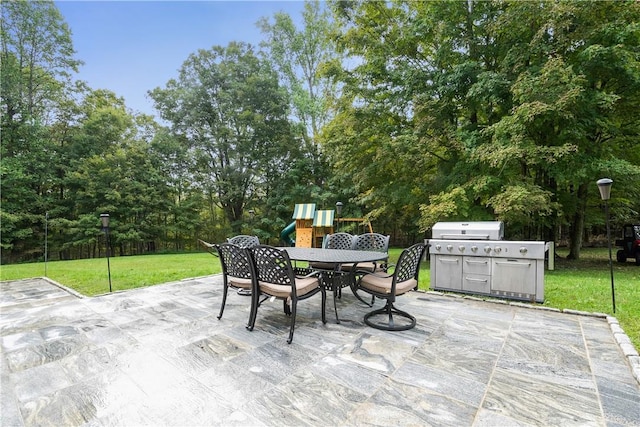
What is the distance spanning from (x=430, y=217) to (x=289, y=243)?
277 inches

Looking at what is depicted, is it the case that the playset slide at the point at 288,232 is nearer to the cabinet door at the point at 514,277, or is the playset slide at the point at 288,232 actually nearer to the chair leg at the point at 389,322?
the cabinet door at the point at 514,277

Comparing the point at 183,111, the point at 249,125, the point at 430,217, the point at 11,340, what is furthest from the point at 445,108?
the point at 183,111

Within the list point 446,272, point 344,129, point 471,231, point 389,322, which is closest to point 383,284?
point 389,322

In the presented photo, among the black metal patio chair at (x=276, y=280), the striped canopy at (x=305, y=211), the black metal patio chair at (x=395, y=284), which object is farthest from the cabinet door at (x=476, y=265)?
the striped canopy at (x=305, y=211)

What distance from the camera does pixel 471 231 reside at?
13.0ft

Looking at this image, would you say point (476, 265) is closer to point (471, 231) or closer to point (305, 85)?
point (471, 231)

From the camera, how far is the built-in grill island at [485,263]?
351 centimetres

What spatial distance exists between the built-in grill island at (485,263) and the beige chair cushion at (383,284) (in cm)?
142

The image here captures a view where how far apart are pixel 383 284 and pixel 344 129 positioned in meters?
7.01

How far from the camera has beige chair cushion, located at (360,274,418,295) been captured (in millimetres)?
2668

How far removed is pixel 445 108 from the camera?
Result: 7527 mm

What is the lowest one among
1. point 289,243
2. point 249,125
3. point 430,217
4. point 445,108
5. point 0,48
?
point 289,243

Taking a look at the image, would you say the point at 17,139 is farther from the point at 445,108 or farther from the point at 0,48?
the point at 445,108

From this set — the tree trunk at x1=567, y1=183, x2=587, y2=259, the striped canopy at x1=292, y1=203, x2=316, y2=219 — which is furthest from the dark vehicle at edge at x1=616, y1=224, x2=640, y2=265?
the striped canopy at x1=292, y1=203, x2=316, y2=219
